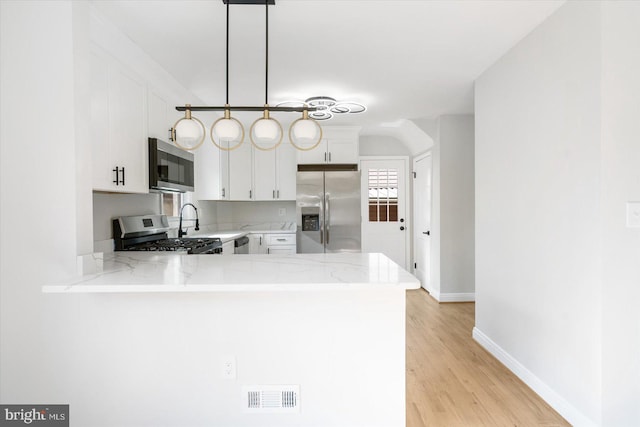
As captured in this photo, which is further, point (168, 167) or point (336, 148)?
point (336, 148)

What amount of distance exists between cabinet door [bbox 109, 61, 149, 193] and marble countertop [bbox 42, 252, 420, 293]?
628 millimetres

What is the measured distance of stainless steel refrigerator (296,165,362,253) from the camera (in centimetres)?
487

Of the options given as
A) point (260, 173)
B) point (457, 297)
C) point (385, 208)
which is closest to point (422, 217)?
point (385, 208)

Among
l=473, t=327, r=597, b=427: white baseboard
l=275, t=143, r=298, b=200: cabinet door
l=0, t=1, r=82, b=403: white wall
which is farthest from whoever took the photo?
l=275, t=143, r=298, b=200: cabinet door

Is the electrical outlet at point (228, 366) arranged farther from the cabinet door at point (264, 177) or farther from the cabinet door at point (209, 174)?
the cabinet door at point (264, 177)

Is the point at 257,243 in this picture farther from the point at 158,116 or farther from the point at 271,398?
the point at 271,398

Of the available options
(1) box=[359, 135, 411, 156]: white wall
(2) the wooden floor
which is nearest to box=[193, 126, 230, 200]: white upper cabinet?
(1) box=[359, 135, 411, 156]: white wall

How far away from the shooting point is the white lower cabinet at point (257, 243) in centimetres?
486

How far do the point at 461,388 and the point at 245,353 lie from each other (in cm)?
154

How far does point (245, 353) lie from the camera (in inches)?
68.2

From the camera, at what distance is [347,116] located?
4449mm

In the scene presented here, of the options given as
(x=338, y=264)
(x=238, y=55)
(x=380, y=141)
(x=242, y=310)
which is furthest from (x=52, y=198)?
(x=380, y=141)

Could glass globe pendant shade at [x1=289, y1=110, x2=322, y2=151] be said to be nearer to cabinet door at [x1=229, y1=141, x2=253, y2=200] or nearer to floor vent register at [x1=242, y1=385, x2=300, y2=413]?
floor vent register at [x1=242, y1=385, x2=300, y2=413]

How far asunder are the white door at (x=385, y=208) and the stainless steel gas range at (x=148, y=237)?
2852 mm
